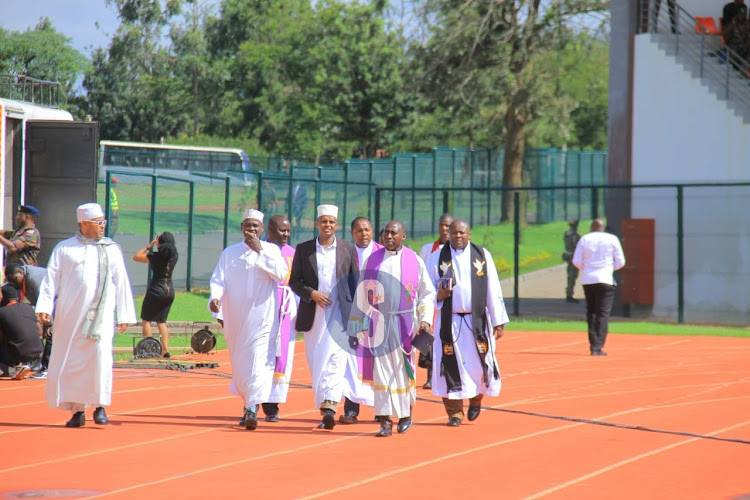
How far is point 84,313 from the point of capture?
1032 cm

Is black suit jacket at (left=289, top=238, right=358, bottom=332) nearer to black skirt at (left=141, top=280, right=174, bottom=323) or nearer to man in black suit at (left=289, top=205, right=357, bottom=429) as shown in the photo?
man in black suit at (left=289, top=205, right=357, bottom=429)

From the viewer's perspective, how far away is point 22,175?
1594 cm

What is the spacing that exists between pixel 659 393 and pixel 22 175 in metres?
8.82

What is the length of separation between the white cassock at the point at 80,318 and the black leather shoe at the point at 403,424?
2.52 meters

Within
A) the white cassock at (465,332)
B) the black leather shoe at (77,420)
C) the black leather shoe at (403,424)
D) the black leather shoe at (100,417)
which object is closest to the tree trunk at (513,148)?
the white cassock at (465,332)


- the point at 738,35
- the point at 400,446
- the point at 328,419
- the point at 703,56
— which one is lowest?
the point at 400,446

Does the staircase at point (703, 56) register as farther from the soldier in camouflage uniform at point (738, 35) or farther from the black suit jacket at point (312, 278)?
the black suit jacket at point (312, 278)

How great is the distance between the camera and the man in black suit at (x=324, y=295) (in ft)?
33.5

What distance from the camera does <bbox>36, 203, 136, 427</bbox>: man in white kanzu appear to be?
33.3ft

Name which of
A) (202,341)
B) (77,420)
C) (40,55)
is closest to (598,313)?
(202,341)

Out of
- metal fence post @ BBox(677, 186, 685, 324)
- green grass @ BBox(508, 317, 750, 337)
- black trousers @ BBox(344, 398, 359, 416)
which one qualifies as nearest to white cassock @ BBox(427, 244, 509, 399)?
black trousers @ BBox(344, 398, 359, 416)

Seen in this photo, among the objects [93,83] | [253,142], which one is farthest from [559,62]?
[93,83]

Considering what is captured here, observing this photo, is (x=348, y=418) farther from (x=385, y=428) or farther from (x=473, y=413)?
(x=473, y=413)

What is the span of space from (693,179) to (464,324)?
14406mm
